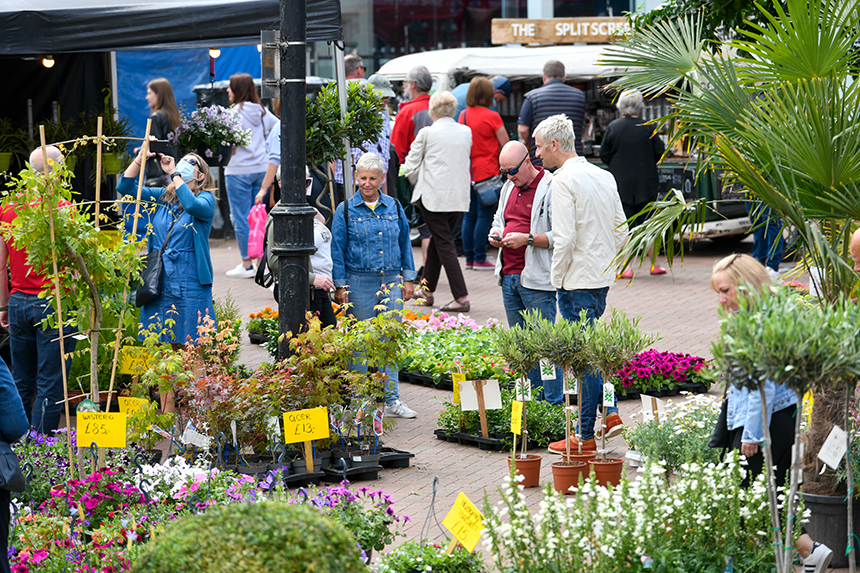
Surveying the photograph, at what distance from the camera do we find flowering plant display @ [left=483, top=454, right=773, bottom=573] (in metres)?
3.61

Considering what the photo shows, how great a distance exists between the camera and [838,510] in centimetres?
457

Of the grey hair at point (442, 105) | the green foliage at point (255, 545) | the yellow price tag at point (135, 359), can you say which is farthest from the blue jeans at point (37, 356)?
the grey hair at point (442, 105)

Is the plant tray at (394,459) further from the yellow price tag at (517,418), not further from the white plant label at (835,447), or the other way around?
the white plant label at (835,447)

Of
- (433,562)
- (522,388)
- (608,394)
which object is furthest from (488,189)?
(433,562)

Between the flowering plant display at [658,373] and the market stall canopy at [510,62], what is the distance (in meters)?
7.49

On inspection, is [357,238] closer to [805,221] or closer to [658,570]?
[805,221]

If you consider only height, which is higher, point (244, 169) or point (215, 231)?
point (244, 169)

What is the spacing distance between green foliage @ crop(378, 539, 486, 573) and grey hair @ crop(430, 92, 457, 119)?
7.13 m

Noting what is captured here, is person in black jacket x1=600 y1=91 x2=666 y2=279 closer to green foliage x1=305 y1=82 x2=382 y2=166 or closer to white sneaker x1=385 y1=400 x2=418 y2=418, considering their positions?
green foliage x1=305 y1=82 x2=382 y2=166

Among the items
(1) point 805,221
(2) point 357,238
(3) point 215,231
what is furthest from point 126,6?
(3) point 215,231

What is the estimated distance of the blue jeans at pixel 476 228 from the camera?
39.5ft

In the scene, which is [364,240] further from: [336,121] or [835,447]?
[835,447]

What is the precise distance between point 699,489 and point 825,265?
1340mm

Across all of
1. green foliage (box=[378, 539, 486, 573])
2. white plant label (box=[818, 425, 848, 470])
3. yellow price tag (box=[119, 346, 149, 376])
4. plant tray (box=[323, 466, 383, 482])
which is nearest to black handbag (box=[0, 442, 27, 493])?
green foliage (box=[378, 539, 486, 573])
